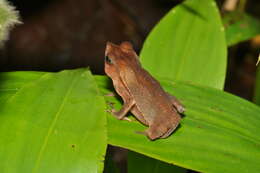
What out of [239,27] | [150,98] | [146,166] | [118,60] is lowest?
[146,166]

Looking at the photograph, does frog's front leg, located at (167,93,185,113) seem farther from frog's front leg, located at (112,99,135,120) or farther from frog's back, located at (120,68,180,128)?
frog's front leg, located at (112,99,135,120)

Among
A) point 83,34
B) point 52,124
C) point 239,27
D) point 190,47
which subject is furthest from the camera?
point 83,34

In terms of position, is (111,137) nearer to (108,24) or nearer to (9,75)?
(9,75)

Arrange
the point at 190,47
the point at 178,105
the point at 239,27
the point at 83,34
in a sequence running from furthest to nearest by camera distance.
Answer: the point at 83,34
the point at 239,27
the point at 190,47
the point at 178,105

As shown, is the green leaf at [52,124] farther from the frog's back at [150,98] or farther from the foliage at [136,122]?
the frog's back at [150,98]

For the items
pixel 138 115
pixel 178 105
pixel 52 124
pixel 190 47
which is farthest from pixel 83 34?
pixel 52 124

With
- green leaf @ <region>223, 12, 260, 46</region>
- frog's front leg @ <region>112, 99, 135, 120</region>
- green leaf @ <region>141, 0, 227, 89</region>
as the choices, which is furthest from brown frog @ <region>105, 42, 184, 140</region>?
green leaf @ <region>223, 12, 260, 46</region>

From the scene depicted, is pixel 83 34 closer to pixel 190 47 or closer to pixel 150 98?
pixel 190 47
